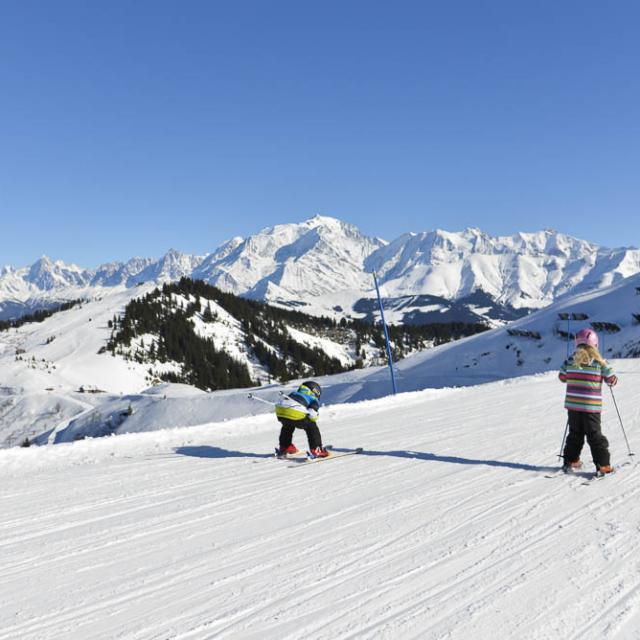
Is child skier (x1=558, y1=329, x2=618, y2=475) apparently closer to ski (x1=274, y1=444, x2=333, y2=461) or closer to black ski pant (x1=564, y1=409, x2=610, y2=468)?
black ski pant (x1=564, y1=409, x2=610, y2=468)

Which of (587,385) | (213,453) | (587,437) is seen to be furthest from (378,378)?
(587,437)

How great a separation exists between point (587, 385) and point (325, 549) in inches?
193

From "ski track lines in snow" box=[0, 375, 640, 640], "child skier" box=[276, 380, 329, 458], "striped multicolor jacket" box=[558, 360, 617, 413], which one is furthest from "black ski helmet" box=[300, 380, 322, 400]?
"striped multicolor jacket" box=[558, 360, 617, 413]

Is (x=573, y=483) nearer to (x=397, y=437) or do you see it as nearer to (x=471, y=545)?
(x=471, y=545)

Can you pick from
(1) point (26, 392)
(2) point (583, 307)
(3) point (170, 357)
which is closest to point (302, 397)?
(2) point (583, 307)

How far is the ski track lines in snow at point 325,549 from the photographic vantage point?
400cm

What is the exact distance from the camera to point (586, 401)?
25.7 ft

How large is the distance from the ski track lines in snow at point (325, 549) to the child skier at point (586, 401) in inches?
17.2

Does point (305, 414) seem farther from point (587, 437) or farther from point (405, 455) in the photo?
point (587, 437)

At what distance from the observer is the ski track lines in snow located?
13.1 feet

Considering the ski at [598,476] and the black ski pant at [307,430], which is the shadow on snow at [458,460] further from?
the black ski pant at [307,430]

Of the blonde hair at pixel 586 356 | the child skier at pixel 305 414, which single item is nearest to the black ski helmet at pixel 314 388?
the child skier at pixel 305 414

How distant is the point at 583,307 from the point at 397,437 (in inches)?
1983

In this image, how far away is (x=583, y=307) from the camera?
179 feet
